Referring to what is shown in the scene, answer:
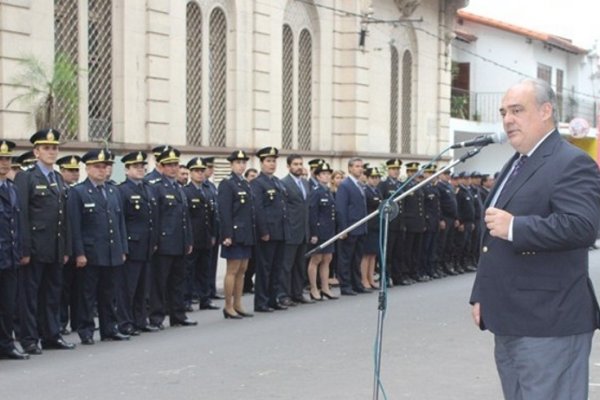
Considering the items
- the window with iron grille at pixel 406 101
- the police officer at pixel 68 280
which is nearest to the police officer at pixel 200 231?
the police officer at pixel 68 280

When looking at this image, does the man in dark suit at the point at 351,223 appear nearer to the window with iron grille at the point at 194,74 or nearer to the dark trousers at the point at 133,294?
the dark trousers at the point at 133,294

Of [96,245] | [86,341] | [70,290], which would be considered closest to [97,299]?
[70,290]

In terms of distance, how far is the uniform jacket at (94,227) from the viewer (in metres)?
12.9

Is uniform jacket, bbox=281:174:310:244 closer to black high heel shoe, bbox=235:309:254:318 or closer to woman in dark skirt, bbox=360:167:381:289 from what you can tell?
black high heel shoe, bbox=235:309:254:318

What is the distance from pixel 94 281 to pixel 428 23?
22607 mm

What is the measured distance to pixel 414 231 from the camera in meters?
20.9

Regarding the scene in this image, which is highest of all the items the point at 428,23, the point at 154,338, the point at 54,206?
the point at 428,23

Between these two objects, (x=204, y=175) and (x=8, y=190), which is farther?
(x=204, y=175)

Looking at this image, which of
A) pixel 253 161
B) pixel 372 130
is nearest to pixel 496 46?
pixel 372 130

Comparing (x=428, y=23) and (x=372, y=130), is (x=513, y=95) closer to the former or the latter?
(x=372, y=130)

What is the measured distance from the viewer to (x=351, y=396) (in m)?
9.74

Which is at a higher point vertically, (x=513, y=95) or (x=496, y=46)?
(x=496, y=46)

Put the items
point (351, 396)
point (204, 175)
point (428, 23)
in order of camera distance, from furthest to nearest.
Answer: point (428, 23) → point (204, 175) → point (351, 396)

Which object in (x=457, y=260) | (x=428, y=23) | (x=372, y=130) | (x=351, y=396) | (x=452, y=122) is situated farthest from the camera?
(x=452, y=122)
